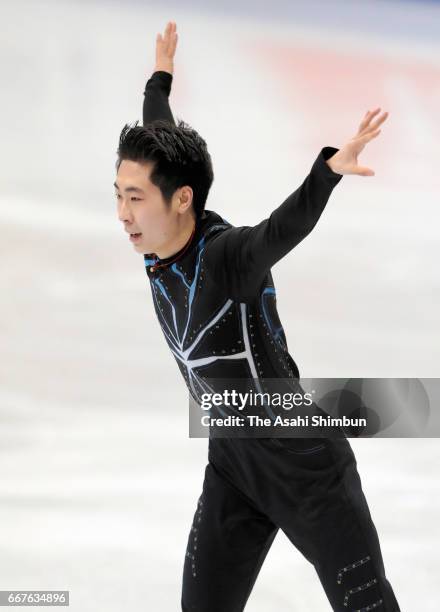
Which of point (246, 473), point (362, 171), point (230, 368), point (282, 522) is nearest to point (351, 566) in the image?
point (282, 522)

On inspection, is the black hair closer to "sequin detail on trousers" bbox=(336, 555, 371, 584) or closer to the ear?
the ear

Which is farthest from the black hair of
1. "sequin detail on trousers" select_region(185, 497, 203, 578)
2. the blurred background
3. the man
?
the blurred background

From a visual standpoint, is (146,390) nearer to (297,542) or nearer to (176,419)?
(176,419)

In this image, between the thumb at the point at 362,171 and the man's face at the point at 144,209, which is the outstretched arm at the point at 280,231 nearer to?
the thumb at the point at 362,171

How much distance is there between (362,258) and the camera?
5.30m

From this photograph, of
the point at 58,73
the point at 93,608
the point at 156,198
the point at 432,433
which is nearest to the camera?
the point at 156,198

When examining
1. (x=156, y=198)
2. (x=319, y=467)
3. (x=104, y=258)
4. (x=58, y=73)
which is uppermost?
(x=58, y=73)

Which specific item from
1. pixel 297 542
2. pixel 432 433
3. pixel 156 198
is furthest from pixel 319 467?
pixel 432 433

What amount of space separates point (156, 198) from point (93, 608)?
60.7 inches

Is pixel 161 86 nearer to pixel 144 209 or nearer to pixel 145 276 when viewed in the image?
pixel 144 209

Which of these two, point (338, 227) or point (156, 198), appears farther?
point (338, 227)

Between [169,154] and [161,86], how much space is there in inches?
27.7

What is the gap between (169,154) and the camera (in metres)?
2.71

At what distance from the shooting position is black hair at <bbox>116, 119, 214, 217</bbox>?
2.71m
